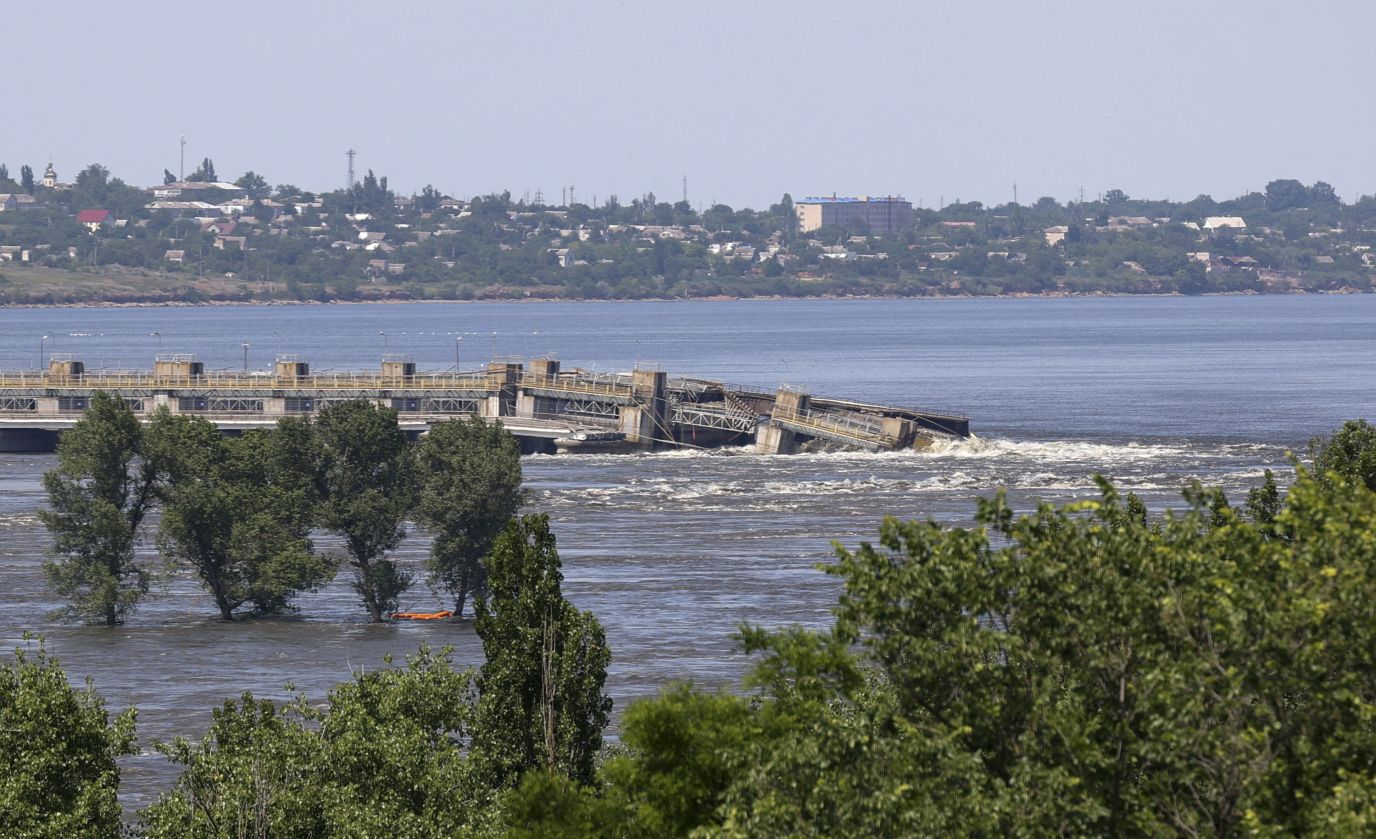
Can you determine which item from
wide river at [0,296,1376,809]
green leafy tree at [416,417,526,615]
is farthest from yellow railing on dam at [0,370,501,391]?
green leafy tree at [416,417,526,615]

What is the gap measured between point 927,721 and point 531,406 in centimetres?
11010

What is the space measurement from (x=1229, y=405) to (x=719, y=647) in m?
106

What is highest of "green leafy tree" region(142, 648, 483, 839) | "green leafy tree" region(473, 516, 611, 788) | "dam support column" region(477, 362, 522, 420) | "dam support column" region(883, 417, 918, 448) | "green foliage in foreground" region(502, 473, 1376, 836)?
"green foliage in foreground" region(502, 473, 1376, 836)

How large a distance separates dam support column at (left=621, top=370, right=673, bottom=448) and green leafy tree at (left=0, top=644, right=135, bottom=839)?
92.8 m

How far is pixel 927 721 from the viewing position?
70.7ft

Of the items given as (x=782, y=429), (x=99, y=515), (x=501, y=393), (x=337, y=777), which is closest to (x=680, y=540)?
(x=99, y=515)

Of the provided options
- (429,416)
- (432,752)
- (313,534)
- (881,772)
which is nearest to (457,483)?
(313,534)

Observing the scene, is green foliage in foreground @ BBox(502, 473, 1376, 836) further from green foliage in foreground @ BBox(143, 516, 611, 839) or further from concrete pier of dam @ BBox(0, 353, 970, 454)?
concrete pier of dam @ BBox(0, 353, 970, 454)

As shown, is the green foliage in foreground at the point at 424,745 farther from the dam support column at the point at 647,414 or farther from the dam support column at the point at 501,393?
the dam support column at the point at 501,393

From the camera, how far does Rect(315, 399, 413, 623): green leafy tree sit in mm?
66562

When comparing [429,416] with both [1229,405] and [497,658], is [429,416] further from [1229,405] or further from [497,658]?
[497,658]

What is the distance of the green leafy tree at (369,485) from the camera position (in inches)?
2621

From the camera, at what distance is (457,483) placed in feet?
216

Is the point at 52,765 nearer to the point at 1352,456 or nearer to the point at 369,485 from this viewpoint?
the point at 1352,456
